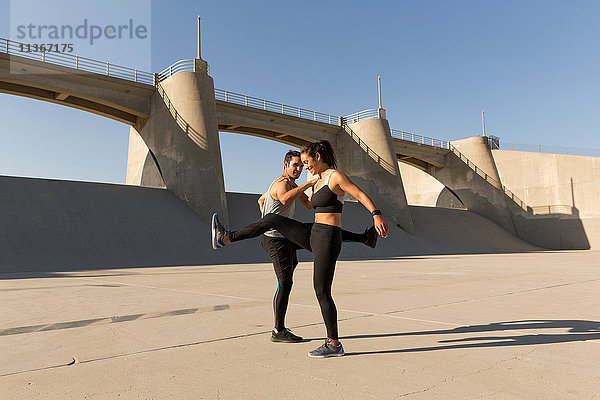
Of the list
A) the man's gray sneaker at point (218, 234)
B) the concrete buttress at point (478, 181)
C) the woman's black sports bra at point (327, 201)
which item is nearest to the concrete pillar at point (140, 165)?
the man's gray sneaker at point (218, 234)

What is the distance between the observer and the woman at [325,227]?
3811 millimetres

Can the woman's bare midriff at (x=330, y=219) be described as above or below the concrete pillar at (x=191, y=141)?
below

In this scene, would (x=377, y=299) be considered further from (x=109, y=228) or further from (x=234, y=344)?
(x=109, y=228)

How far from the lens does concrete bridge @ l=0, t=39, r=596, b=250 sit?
2495 centimetres

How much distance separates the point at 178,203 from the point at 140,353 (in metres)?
22.9

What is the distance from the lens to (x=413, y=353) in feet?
12.3

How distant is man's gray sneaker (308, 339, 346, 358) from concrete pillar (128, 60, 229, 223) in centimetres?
2202

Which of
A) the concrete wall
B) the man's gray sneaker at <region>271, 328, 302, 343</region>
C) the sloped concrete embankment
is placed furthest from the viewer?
the concrete wall

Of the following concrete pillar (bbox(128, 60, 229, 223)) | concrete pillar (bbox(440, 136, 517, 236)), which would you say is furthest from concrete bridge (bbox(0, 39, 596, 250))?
concrete pillar (bbox(440, 136, 517, 236))

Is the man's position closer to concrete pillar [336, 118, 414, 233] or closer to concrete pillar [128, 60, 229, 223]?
concrete pillar [128, 60, 229, 223]

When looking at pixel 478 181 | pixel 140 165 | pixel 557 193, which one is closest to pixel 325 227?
pixel 140 165

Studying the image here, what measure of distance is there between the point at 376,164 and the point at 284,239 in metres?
33.5

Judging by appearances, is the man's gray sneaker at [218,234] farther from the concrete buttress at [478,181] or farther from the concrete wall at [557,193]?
the concrete buttress at [478,181]

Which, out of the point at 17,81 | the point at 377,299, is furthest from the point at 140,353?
the point at 17,81
